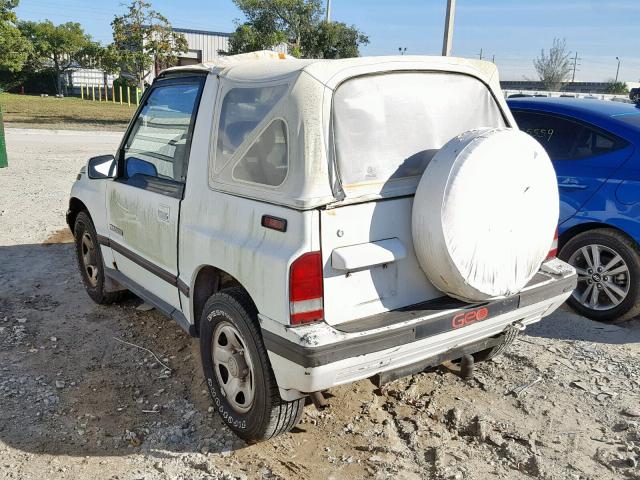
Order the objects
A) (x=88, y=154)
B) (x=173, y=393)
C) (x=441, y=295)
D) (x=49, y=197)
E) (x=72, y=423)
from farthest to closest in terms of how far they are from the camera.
→ 1. (x=88, y=154)
2. (x=49, y=197)
3. (x=173, y=393)
4. (x=72, y=423)
5. (x=441, y=295)

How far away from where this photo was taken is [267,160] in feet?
9.68

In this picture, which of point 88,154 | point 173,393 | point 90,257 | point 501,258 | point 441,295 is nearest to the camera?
point 501,258

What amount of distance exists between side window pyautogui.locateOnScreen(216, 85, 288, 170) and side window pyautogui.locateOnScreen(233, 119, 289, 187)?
99mm

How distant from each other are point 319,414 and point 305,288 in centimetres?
124

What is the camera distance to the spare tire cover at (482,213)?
2729mm

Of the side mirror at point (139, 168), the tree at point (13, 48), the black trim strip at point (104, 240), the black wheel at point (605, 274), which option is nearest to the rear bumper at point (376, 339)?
the side mirror at point (139, 168)

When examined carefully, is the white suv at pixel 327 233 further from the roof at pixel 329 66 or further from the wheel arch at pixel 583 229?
the wheel arch at pixel 583 229

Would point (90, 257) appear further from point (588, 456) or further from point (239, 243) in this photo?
point (588, 456)

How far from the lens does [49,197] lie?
9266mm

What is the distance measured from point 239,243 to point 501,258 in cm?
129

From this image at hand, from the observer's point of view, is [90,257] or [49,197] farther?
[49,197]

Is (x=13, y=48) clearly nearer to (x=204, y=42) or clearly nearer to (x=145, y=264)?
(x=204, y=42)

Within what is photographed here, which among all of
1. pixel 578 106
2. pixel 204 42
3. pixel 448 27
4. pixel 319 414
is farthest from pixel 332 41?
pixel 319 414

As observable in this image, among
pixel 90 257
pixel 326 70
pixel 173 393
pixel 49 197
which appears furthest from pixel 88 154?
pixel 326 70
